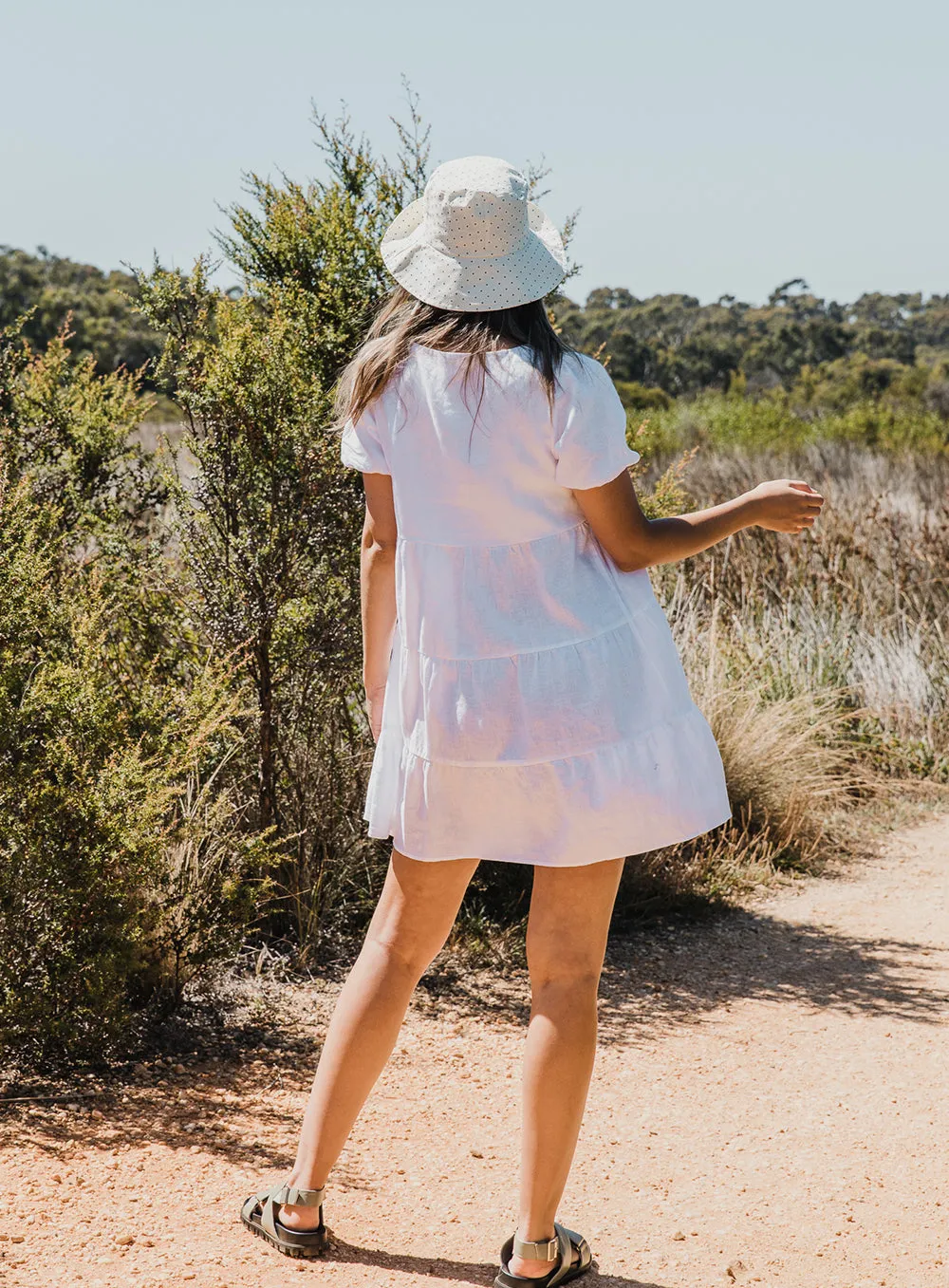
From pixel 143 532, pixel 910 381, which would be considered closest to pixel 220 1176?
pixel 143 532

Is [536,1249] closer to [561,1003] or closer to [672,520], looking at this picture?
[561,1003]

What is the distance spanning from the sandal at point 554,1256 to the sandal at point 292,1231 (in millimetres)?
341

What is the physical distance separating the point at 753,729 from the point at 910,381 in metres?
22.0

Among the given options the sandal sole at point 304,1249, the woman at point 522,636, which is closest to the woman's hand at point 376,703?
the woman at point 522,636

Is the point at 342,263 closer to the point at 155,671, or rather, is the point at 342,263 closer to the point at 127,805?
the point at 155,671

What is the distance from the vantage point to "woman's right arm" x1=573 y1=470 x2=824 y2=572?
2.23 m

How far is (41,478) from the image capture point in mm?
4719

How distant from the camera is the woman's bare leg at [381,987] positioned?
2.36 metres

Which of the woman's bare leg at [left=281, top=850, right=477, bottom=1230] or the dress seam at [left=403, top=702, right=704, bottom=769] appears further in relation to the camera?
the woman's bare leg at [left=281, top=850, right=477, bottom=1230]

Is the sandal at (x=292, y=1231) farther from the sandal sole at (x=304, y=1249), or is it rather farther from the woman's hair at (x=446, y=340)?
the woman's hair at (x=446, y=340)

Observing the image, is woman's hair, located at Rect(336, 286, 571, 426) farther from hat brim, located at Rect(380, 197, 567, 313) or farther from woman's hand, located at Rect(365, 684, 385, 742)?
woman's hand, located at Rect(365, 684, 385, 742)

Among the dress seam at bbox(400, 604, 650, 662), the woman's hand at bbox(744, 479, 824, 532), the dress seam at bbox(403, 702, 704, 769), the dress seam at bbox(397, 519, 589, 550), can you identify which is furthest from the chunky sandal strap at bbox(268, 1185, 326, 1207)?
the woman's hand at bbox(744, 479, 824, 532)

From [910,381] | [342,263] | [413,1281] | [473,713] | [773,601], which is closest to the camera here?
[473,713]

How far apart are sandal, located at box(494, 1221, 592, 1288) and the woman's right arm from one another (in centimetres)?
119
